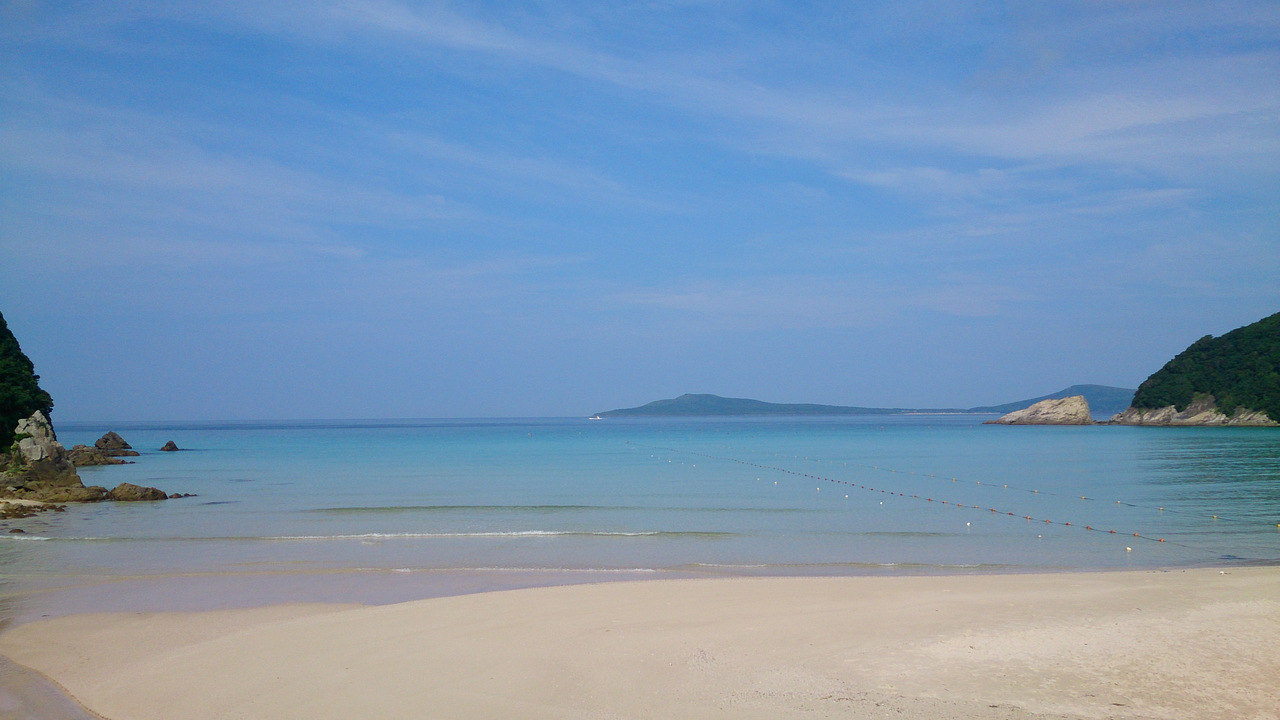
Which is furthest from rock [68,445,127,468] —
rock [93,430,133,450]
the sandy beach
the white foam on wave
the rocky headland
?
the sandy beach

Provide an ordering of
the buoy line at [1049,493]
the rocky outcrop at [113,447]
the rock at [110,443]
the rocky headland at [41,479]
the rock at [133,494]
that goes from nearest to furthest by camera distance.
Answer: the buoy line at [1049,493] < the rocky headland at [41,479] < the rock at [133,494] < the rocky outcrop at [113,447] < the rock at [110,443]

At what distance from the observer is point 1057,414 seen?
12925 cm

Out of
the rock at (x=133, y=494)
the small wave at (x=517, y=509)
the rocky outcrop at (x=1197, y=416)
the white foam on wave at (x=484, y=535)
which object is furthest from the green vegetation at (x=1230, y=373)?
the rock at (x=133, y=494)

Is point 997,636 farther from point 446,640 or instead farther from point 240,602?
point 240,602

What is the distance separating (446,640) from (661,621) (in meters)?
2.42

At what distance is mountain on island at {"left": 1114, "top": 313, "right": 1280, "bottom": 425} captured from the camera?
3546 inches

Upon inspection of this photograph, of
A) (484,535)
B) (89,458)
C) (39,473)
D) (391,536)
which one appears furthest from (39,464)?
(89,458)

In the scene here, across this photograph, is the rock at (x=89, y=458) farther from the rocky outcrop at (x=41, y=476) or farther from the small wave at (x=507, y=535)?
the small wave at (x=507, y=535)

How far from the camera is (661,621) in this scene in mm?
9438

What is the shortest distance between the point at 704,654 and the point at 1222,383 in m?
112

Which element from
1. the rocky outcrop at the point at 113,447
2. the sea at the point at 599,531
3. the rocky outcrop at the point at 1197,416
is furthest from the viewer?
the rocky outcrop at the point at 1197,416

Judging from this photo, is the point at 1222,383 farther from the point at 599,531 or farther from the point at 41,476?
the point at 41,476

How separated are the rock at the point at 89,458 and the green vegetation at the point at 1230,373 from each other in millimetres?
107095

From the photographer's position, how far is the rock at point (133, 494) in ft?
88.4
